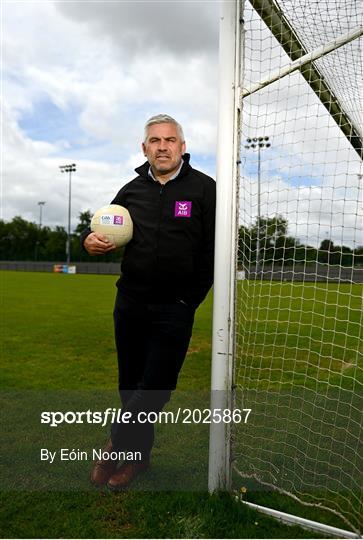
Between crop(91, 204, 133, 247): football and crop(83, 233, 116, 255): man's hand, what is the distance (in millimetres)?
29

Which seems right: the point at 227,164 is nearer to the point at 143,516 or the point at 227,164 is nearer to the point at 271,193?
the point at 271,193

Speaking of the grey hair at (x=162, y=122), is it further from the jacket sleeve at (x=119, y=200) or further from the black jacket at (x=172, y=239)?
the jacket sleeve at (x=119, y=200)

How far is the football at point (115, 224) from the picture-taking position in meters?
3.03

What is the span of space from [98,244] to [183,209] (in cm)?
58

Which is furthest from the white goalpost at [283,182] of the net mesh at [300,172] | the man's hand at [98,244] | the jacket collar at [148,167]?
A: the man's hand at [98,244]

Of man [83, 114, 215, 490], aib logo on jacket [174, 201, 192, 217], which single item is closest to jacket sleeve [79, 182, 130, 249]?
man [83, 114, 215, 490]

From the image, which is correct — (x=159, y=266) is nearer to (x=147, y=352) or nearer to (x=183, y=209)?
(x=183, y=209)

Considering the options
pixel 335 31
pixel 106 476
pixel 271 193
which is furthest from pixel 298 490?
pixel 335 31

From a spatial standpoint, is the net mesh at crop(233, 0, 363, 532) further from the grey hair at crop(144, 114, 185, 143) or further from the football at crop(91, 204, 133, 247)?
the football at crop(91, 204, 133, 247)

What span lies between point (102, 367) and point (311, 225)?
4.11m

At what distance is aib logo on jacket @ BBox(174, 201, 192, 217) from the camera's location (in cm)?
301

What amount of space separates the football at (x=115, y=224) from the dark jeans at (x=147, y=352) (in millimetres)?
408

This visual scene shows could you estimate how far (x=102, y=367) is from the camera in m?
6.64

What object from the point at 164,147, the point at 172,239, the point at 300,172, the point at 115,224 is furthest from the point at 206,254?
the point at 300,172
